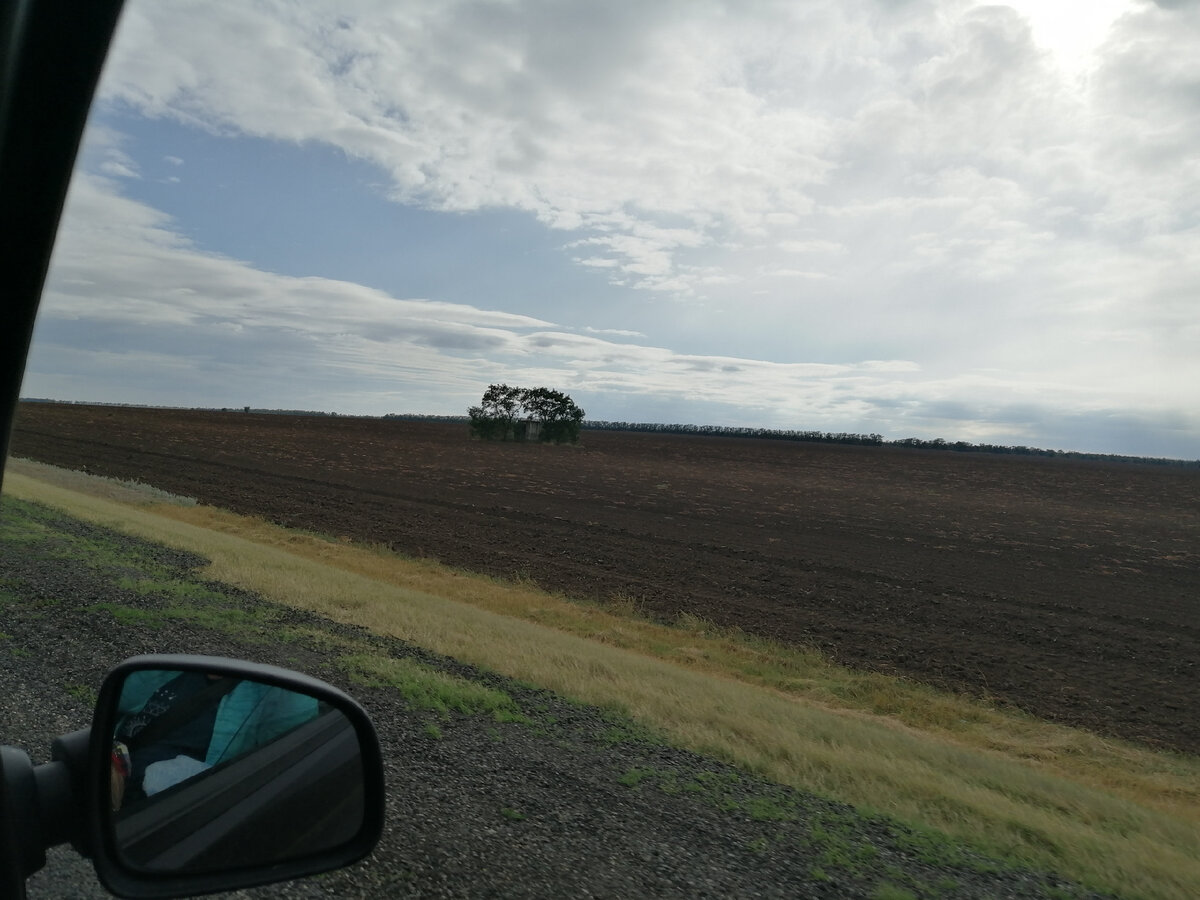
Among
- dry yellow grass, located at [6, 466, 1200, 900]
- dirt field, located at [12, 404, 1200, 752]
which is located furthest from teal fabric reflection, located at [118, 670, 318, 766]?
dirt field, located at [12, 404, 1200, 752]

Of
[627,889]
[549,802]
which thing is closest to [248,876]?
[627,889]

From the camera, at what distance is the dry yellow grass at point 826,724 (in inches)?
202

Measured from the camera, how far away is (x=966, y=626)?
56.0 feet

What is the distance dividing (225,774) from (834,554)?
2504cm

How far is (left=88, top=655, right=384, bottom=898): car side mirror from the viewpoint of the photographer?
178cm

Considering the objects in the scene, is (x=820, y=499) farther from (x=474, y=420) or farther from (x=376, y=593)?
(x=474, y=420)

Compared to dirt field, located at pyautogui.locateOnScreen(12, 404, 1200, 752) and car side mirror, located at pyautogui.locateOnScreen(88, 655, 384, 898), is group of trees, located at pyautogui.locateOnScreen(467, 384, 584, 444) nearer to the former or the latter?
dirt field, located at pyautogui.locateOnScreen(12, 404, 1200, 752)

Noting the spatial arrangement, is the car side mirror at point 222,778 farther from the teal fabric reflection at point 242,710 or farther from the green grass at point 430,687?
the green grass at point 430,687

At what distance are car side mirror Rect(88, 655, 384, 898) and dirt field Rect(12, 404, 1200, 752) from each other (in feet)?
39.9

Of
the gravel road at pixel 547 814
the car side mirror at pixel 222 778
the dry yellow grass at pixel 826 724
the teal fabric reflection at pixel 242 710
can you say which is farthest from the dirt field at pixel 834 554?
the teal fabric reflection at pixel 242 710

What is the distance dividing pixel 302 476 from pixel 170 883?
4008 centimetres

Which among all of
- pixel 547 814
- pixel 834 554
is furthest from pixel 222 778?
pixel 834 554

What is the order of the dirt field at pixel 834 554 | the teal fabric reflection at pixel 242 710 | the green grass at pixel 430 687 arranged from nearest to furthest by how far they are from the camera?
the teal fabric reflection at pixel 242 710
the green grass at pixel 430 687
the dirt field at pixel 834 554

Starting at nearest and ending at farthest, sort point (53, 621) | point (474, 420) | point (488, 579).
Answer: point (53, 621) → point (488, 579) → point (474, 420)
